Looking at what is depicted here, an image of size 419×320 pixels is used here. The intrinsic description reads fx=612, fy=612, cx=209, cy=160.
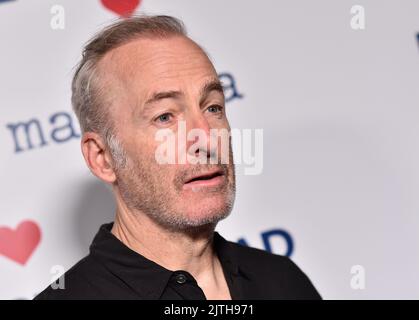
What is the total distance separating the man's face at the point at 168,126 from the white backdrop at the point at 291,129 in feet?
1.40

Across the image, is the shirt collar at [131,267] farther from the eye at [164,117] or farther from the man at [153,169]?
the eye at [164,117]

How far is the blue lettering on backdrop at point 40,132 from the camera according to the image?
58.4 inches

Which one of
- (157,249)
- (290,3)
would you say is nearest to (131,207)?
(157,249)

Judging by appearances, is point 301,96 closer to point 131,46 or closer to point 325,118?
point 325,118

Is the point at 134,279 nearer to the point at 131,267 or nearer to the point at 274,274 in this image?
the point at 131,267

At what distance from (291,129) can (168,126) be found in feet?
1.85

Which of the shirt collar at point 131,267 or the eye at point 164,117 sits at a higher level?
the eye at point 164,117

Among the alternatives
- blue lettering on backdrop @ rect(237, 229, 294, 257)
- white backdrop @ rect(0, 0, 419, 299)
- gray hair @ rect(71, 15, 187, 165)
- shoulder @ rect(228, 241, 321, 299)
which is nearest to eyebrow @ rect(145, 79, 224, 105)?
gray hair @ rect(71, 15, 187, 165)

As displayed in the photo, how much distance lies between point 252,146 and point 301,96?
0.18m

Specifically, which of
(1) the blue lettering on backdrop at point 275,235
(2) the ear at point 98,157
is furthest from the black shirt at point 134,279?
(1) the blue lettering on backdrop at point 275,235

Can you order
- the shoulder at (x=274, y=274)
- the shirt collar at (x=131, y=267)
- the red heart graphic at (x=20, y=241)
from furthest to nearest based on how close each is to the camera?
the red heart graphic at (x=20, y=241)
the shoulder at (x=274, y=274)
the shirt collar at (x=131, y=267)

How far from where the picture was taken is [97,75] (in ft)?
3.69

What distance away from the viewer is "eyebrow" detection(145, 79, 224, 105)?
3.47ft

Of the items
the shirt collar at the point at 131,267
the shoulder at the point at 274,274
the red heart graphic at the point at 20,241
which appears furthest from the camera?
the red heart graphic at the point at 20,241
